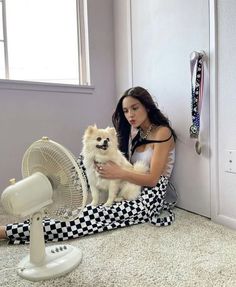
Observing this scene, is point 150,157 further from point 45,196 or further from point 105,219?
point 45,196

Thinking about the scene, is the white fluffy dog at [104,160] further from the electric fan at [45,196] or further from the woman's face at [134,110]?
the electric fan at [45,196]

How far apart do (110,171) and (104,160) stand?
62 millimetres

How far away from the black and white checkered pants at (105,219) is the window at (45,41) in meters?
1.06

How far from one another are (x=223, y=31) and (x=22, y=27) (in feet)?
4.26

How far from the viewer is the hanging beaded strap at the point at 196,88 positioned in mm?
1355

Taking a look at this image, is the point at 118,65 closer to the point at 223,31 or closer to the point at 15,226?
the point at 223,31

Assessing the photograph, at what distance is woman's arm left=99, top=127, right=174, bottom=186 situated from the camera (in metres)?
1.38

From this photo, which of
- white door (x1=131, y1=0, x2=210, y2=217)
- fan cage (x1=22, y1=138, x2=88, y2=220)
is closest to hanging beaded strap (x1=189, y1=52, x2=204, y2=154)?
white door (x1=131, y1=0, x2=210, y2=217)

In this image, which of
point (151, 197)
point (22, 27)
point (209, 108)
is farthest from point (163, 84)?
point (22, 27)

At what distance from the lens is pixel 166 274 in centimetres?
88

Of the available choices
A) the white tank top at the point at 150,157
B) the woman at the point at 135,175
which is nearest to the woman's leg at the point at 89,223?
the woman at the point at 135,175

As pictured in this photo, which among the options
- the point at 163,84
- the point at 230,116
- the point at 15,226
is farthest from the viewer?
the point at 163,84

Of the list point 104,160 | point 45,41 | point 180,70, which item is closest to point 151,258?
point 104,160

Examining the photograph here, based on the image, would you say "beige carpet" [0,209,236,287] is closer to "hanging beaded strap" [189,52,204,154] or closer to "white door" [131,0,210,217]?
"white door" [131,0,210,217]
